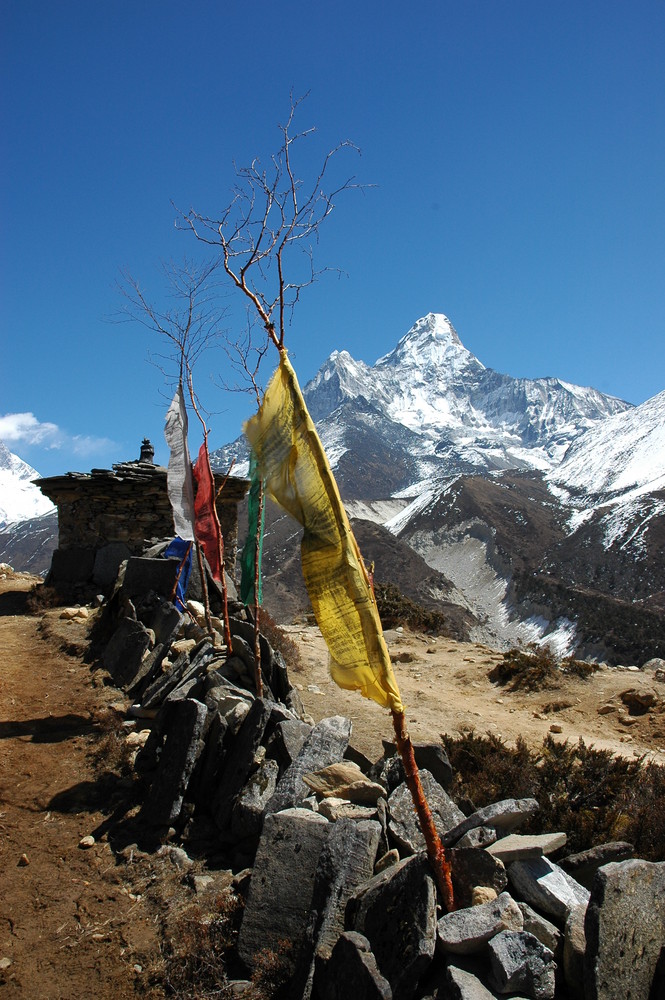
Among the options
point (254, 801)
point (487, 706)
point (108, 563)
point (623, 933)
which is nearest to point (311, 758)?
point (254, 801)

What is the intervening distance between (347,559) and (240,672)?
4.35 metres

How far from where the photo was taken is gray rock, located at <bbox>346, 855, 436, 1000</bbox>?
323cm

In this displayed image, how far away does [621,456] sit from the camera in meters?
125

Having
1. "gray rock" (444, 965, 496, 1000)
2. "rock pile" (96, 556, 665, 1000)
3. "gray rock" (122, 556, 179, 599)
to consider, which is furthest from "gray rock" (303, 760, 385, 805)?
"gray rock" (122, 556, 179, 599)

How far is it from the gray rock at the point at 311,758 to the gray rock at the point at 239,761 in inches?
16.5

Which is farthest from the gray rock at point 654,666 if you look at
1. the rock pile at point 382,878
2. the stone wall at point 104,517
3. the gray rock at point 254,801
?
the stone wall at point 104,517

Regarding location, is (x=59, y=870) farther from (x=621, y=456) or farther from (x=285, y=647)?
(x=621, y=456)

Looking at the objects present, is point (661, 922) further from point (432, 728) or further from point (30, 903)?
point (432, 728)

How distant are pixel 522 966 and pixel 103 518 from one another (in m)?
14.1

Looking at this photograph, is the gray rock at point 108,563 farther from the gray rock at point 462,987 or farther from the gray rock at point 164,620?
the gray rock at point 462,987

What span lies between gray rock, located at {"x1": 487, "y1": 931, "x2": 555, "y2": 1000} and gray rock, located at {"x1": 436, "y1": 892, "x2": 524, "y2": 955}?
63mm

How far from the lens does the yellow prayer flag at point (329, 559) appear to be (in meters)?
3.84

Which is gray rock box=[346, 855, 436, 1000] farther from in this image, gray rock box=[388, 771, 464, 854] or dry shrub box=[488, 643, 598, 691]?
dry shrub box=[488, 643, 598, 691]

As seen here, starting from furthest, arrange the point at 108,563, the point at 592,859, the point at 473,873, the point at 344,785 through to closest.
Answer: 1. the point at 108,563
2. the point at 344,785
3. the point at 592,859
4. the point at 473,873
